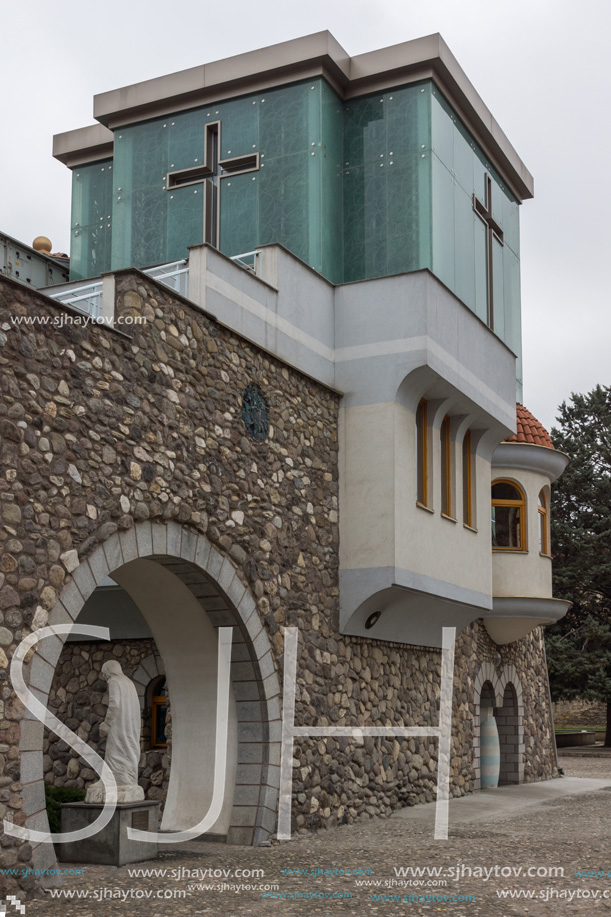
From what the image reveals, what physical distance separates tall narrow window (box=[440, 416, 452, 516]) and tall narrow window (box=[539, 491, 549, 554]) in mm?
4251

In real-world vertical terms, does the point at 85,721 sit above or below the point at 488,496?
below

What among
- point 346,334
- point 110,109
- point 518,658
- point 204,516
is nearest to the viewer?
point 204,516

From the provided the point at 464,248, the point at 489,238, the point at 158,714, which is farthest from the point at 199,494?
the point at 489,238

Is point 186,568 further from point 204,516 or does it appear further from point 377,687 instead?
point 377,687

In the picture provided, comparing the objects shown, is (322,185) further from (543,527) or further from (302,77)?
(543,527)

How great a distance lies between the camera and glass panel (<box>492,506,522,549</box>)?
18969 mm

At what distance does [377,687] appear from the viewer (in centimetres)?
1421

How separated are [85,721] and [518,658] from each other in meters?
8.90

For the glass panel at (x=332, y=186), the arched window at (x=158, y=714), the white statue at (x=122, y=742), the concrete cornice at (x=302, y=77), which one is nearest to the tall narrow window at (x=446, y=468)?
the glass panel at (x=332, y=186)

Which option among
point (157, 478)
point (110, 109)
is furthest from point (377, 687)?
point (110, 109)

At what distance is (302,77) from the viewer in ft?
50.6

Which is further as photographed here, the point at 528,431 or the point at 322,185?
the point at 528,431

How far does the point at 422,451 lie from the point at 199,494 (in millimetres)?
4641

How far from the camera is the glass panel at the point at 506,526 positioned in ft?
62.2
